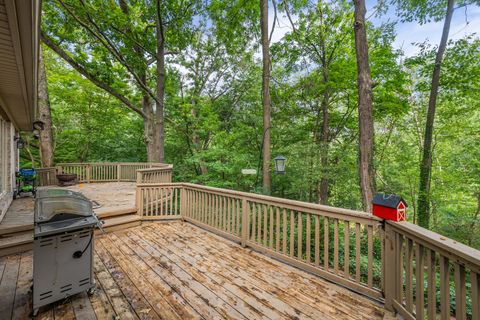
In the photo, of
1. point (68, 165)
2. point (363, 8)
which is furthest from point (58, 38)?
point (363, 8)

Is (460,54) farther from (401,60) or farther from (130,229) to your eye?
(130,229)

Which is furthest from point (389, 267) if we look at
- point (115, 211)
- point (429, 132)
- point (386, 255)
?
point (429, 132)

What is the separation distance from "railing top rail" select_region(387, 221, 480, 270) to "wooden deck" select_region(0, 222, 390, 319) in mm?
882

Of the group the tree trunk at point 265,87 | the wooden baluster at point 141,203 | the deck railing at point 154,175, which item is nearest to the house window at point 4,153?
the deck railing at point 154,175

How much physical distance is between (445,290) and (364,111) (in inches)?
147

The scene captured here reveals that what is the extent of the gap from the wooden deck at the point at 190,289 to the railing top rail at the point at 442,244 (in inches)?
34.7

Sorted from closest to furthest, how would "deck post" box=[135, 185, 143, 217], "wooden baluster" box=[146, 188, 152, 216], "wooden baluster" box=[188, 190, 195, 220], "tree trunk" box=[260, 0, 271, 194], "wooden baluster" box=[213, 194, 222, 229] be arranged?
"wooden baluster" box=[213, 194, 222, 229] → "wooden baluster" box=[188, 190, 195, 220] → "deck post" box=[135, 185, 143, 217] → "wooden baluster" box=[146, 188, 152, 216] → "tree trunk" box=[260, 0, 271, 194]

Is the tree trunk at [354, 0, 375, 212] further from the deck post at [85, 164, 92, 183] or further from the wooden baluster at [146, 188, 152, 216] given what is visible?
the deck post at [85, 164, 92, 183]

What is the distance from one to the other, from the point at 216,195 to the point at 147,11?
327 inches

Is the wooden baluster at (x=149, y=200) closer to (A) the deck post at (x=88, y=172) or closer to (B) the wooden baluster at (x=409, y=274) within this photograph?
(B) the wooden baluster at (x=409, y=274)

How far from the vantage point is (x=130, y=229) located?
4418 millimetres

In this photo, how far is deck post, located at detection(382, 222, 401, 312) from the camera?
204 centimetres

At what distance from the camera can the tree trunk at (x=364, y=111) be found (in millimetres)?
4480

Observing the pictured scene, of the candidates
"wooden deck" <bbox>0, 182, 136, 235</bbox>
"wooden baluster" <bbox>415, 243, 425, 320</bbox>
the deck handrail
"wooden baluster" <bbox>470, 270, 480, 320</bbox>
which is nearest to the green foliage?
"wooden deck" <bbox>0, 182, 136, 235</bbox>
